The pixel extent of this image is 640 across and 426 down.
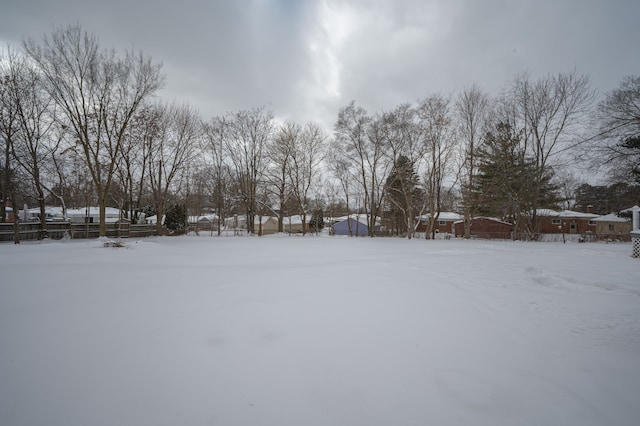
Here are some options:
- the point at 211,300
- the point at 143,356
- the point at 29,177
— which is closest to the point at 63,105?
the point at 29,177

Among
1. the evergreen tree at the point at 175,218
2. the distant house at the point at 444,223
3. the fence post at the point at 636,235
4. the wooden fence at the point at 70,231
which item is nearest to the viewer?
the fence post at the point at 636,235

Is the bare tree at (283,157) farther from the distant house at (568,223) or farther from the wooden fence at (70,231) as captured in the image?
the distant house at (568,223)

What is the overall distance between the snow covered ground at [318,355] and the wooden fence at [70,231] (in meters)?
16.3

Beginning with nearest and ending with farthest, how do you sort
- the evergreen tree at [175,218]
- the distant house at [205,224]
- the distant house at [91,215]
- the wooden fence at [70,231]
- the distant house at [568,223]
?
the wooden fence at [70,231] < the evergreen tree at [175,218] < the distant house at [91,215] < the distant house at [568,223] < the distant house at [205,224]

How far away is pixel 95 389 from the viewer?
6.84 ft

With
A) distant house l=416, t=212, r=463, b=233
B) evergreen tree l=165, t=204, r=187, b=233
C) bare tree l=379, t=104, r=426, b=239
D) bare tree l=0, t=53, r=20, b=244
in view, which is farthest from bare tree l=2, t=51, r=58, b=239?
distant house l=416, t=212, r=463, b=233

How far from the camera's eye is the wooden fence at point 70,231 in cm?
1543

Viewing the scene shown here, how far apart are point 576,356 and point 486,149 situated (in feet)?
88.4

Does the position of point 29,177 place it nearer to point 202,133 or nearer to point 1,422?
point 202,133

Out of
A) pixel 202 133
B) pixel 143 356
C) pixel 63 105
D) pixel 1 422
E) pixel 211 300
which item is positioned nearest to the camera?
pixel 1 422

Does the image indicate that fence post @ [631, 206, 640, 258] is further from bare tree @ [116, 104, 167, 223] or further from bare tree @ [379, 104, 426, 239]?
bare tree @ [116, 104, 167, 223]

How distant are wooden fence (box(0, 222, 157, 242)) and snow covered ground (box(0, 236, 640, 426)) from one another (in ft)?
53.5

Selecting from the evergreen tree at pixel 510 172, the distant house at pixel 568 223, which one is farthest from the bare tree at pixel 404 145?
the distant house at pixel 568 223

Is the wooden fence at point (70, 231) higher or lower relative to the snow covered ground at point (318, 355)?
higher
